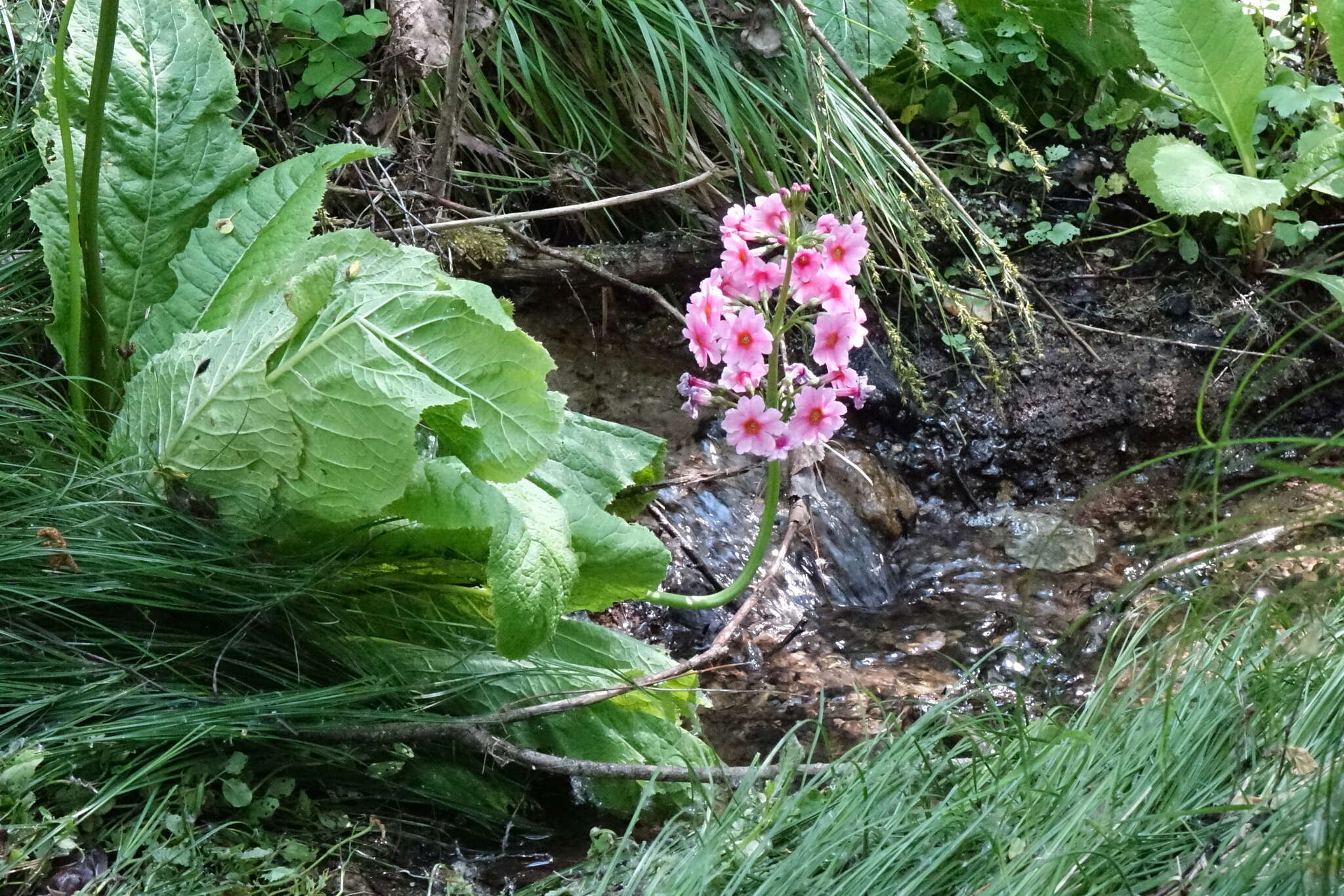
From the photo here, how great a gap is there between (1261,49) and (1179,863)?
3.20m

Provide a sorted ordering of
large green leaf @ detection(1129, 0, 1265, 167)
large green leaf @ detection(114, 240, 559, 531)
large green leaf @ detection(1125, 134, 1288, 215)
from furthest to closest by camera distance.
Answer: large green leaf @ detection(1129, 0, 1265, 167), large green leaf @ detection(1125, 134, 1288, 215), large green leaf @ detection(114, 240, 559, 531)

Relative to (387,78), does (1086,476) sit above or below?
below

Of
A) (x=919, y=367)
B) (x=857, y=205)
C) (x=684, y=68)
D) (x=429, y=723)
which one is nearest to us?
(x=429, y=723)

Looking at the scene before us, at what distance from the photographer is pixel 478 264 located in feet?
9.17


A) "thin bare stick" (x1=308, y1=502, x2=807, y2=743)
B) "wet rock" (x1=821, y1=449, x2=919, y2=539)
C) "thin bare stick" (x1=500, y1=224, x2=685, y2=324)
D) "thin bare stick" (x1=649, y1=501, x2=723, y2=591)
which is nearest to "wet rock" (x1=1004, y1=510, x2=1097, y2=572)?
"wet rock" (x1=821, y1=449, x2=919, y2=539)

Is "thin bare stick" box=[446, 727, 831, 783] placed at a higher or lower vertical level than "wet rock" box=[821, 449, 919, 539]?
higher

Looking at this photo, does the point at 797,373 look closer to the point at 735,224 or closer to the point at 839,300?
the point at 839,300

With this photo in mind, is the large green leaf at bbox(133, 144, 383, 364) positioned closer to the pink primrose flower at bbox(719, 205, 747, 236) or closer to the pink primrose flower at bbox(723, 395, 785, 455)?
the pink primrose flower at bbox(719, 205, 747, 236)

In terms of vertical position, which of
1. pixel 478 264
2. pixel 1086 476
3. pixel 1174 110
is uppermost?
pixel 1174 110

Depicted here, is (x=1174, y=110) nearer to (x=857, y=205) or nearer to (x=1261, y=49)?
(x=1261, y=49)

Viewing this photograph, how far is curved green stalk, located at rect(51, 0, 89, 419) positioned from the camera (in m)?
1.58

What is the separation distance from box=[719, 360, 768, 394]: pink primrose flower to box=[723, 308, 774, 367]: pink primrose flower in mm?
29

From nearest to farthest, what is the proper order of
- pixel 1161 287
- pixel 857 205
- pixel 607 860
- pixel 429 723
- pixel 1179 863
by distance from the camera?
pixel 1179 863 < pixel 607 860 < pixel 429 723 < pixel 857 205 < pixel 1161 287

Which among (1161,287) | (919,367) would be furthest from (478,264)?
(1161,287)
